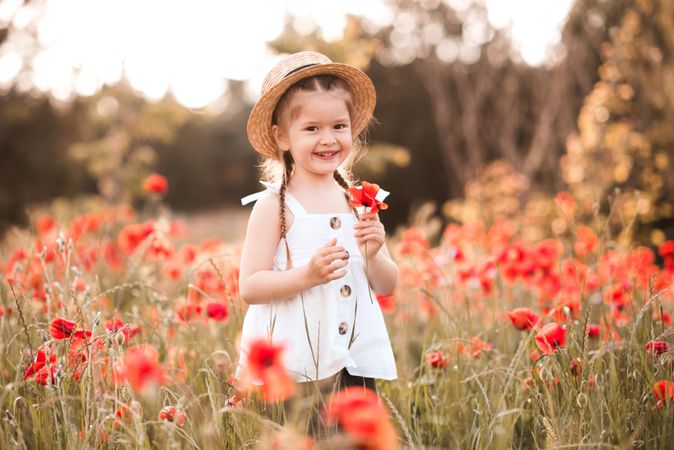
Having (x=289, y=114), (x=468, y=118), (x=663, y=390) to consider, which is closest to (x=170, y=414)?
(x=289, y=114)

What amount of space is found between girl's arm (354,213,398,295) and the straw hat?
1.46ft

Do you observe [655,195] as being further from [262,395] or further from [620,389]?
[262,395]

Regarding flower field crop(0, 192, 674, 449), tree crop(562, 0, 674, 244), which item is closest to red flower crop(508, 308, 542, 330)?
flower field crop(0, 192, 674, 449)

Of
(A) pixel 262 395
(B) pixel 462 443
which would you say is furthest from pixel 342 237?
(B) pixel 462 443

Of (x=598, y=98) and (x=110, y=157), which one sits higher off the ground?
(x=110, y=157)

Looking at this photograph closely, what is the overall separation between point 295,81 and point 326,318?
697 mm

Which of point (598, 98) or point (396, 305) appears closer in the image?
point (396, 305)

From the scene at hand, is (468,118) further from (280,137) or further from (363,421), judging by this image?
(363,421)

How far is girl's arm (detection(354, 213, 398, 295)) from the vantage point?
1.76 metres

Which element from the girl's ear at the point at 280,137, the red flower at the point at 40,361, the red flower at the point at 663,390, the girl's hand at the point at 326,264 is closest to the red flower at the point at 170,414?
the red flower at the point at 40,361

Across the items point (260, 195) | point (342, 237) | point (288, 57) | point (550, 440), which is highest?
point (288, 57)

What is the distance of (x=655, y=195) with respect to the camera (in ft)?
17.3

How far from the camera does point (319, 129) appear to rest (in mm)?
1870

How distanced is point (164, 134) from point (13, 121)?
2608 mm
